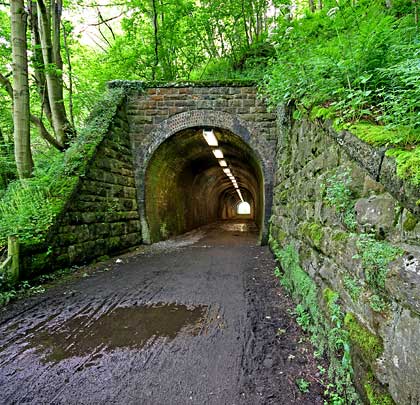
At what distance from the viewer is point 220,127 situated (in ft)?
23.3

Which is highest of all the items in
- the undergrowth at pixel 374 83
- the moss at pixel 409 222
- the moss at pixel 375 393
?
the undergrowth at pixel 374 83

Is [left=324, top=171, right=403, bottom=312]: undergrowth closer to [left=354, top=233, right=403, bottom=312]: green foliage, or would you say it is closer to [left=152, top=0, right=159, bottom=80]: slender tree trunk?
[left=354, top=233, right=403, bottom=312]: green foliage

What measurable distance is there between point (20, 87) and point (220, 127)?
4801 mm

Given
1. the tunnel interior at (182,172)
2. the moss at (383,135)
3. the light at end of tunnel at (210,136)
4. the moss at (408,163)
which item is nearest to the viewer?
the moss at (408,163)

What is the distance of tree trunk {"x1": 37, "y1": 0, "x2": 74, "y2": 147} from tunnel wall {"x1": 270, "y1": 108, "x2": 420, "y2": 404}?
713 cm

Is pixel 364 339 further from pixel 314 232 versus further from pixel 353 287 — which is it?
pixel 314 232

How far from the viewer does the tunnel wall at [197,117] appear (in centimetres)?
698

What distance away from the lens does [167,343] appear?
2439 millimetres

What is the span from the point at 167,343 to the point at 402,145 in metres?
2.56

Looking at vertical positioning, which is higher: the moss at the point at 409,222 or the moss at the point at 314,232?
the moss at the point at 409,222

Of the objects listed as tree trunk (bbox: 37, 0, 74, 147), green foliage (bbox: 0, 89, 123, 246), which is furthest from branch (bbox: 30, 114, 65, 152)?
green foliage (bbox: 0, 89, 123, 246)

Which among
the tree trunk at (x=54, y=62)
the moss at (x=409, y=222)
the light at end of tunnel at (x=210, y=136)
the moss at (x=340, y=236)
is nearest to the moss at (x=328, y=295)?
the moss at (x=340, y=236)

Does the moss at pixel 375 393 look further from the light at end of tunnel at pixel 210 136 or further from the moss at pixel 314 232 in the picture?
the light at end of tunnel at pixel 210 136

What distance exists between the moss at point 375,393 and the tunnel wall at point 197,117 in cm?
564
